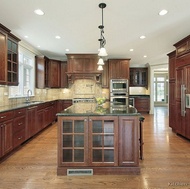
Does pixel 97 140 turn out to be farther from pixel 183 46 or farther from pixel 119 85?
pixel 119 85

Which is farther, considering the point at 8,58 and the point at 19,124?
the point at 8,58

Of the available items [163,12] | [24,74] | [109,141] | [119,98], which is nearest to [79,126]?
[109,141]

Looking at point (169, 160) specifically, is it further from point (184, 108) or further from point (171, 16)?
point (171, 16)

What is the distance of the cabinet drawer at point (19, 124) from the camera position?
140 inches

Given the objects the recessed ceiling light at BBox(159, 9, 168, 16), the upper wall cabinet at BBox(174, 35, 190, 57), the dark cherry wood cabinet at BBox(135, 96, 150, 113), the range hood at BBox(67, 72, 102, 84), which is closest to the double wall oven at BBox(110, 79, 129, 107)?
the range hood at BBox(67, 72, 102, 84)

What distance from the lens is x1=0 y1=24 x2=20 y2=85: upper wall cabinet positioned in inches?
141

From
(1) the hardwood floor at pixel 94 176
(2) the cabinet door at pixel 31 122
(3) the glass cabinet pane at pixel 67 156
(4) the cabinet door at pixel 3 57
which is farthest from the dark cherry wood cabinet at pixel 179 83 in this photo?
(4) the cabinet door at pixel 3 57

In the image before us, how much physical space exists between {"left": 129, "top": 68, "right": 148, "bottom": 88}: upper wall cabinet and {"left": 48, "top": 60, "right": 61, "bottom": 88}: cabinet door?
14.2ft

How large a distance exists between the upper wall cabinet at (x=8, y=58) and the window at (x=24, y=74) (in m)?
0.58

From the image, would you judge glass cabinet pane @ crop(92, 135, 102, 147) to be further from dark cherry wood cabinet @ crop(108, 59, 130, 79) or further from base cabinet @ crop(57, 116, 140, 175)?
dark cherry wood cabinet @ crop(108, 59, 130, 79)

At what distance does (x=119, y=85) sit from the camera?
7414 millimetres

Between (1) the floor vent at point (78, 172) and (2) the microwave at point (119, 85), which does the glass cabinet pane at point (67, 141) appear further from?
(2) the microwave at point (119, 85)

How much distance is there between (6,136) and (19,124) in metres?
0.57

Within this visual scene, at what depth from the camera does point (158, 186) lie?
2266mm
